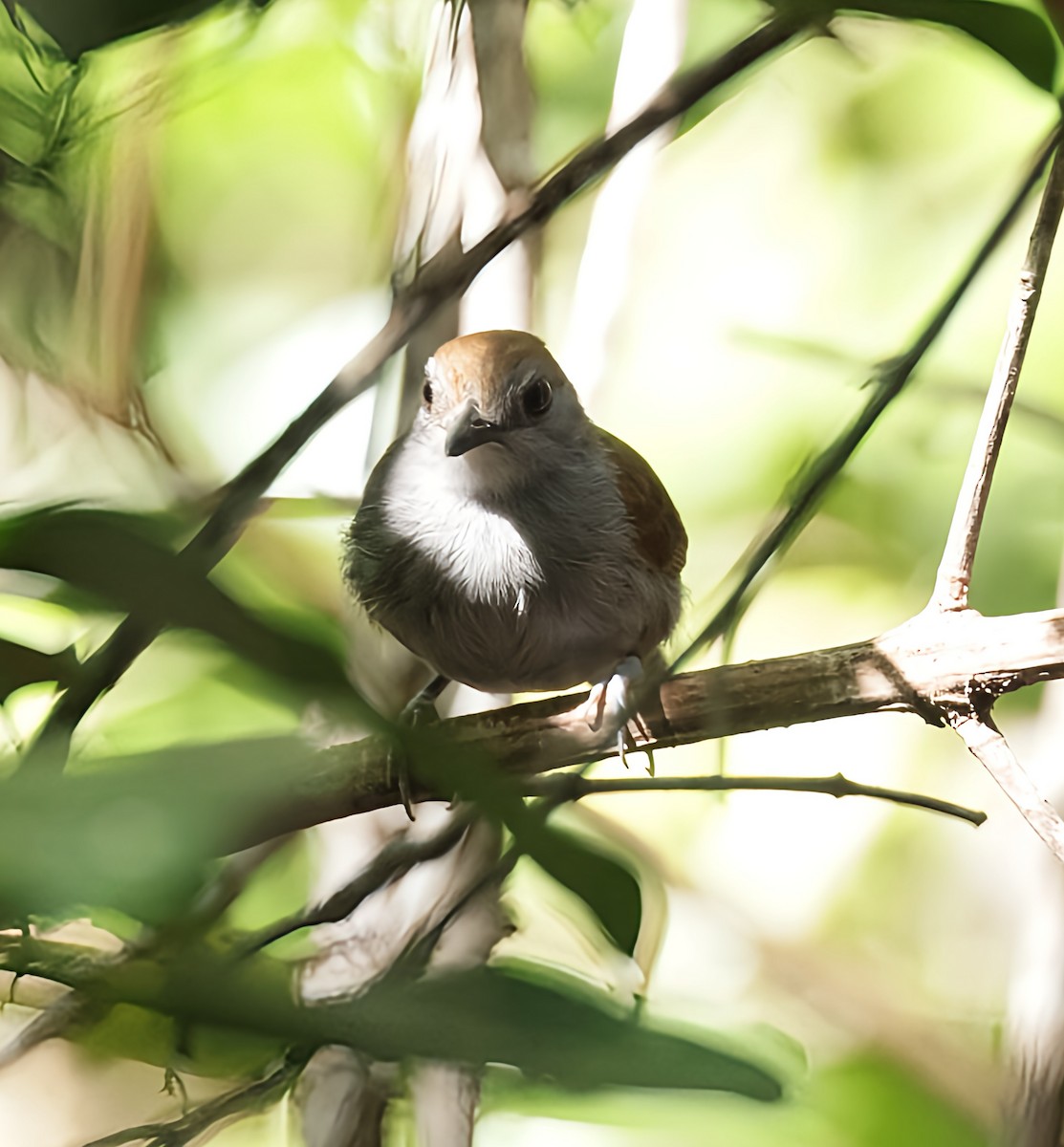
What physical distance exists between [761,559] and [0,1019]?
0.58m

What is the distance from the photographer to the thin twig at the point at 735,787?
2.16 ft

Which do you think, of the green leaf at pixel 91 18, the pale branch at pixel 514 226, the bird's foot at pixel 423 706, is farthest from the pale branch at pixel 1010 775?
the green leaf at pixel 91 18

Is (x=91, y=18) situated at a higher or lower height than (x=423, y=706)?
lower

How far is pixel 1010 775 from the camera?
594mm

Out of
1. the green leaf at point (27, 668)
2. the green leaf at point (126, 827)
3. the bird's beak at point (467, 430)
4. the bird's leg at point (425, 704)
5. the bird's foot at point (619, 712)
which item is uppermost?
the bird's beak at point (467, 430)

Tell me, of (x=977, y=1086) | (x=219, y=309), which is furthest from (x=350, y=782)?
(x=977, y=1086)

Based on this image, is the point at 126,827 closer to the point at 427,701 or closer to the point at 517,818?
the point at 517,818

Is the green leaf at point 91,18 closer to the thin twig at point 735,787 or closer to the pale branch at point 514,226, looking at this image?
the pale branch at point 514,226

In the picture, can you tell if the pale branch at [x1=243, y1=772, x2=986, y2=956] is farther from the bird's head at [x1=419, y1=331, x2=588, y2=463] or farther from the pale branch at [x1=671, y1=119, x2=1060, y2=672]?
the bird's head at [x1=419, y1=331, x2=588, y2=463]

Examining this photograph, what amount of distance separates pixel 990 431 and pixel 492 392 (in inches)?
11.6

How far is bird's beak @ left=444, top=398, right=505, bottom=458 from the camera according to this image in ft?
2.27

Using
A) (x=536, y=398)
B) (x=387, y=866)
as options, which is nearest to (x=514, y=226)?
(x=536, y=398)

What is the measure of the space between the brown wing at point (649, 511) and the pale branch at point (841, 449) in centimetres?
5

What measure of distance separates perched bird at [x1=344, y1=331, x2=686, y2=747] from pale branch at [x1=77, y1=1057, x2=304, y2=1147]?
0.30 meters
